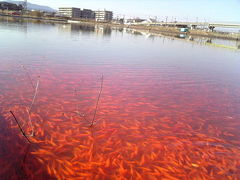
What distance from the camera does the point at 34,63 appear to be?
12094 mm

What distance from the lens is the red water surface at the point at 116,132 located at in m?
4.57

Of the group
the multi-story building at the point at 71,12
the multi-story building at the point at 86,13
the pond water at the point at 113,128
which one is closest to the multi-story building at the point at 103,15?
the multi-story building at the point at 86,13

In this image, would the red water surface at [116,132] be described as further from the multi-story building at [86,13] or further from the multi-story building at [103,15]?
the multi-story building at [103,15]

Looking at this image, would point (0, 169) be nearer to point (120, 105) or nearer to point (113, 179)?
point (113, 179)

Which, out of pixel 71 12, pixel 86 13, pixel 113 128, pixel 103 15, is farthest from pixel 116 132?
pixel 103 15

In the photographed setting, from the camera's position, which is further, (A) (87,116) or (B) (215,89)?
(B) (215,89)

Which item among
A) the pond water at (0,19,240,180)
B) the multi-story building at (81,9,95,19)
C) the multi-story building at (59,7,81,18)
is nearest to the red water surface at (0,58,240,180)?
the pond water at (0,19,240,180)

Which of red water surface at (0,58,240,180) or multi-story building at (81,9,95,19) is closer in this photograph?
red water surface at (0,58,240,180)

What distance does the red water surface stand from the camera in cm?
457

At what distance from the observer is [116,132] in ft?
19.6

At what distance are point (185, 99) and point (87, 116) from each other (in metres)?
4.60

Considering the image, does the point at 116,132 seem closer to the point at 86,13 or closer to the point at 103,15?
the point at 86,13

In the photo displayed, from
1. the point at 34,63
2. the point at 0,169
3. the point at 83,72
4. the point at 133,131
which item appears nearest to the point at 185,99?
the point at 133,131

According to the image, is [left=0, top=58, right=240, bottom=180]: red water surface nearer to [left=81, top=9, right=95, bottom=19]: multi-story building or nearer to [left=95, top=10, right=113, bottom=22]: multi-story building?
[left=81, top=9, right=95, bottom=19]: multi-story building
